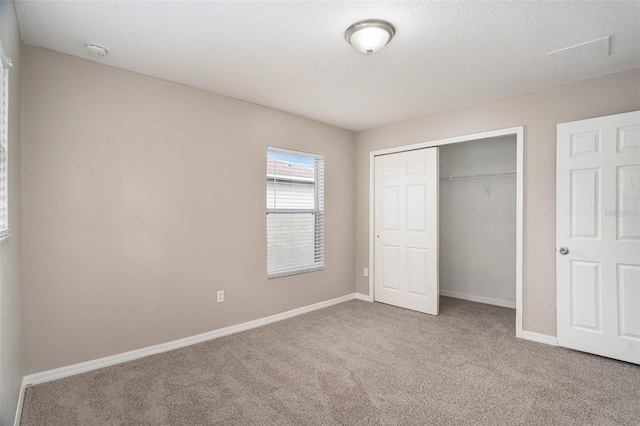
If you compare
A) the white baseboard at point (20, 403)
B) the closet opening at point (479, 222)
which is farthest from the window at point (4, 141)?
the closet opening at point (479, 222)

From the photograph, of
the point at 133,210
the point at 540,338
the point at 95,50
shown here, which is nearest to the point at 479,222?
the point at 540,338

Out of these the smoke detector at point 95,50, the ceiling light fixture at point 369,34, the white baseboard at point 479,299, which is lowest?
the white baseboard at point 479,299

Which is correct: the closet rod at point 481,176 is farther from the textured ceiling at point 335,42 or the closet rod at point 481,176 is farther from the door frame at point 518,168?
the textured ceiling at point 335,42

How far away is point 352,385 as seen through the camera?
2.40 meters

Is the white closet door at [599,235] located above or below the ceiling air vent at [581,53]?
below

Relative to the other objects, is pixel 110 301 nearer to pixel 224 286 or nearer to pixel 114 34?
pixel 224 286

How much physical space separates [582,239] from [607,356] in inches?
39.5

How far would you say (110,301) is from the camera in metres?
2.70

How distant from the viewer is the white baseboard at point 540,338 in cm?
314

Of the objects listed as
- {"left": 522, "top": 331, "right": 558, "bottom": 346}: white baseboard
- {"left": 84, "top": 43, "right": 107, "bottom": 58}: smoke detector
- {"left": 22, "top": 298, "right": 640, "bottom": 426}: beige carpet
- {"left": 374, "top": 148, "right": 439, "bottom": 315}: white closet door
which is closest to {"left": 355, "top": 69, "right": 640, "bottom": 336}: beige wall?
{"left": 522, "top": 331, "right": 558, "bottom": 346}: white baseboard

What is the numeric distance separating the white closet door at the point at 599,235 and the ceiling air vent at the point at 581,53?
0.56m

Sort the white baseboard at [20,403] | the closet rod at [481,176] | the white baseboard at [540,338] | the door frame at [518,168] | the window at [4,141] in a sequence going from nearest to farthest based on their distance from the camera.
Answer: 1. the window at [4,141]
2. the white baseboard at [20,403]
3. the white baseboard at [540,338]
4. the door frame at [518,168]
5. the closet rod at [481,176]

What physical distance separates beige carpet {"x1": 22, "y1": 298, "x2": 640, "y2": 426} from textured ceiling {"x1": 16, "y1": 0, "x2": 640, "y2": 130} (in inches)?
97.3

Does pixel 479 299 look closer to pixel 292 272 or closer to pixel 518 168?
pixel 518 168
